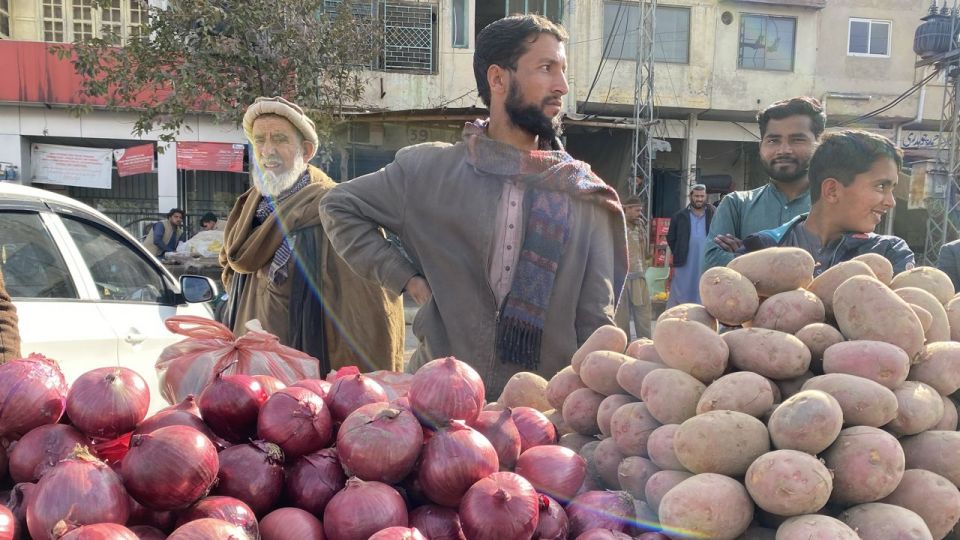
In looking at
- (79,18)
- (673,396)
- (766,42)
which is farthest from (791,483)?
(766,42)

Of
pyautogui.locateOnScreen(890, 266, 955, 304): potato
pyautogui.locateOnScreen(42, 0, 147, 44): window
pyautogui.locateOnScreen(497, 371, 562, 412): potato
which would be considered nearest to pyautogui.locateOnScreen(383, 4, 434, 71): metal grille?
pyautogui.locateOnScreen(42, 0, 147, 44): window

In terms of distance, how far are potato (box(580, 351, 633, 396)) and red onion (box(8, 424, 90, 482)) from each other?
114 centimetres

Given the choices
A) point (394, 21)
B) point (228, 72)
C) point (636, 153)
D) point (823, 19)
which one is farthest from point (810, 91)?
point (228, 72)

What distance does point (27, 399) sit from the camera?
1.31 metres

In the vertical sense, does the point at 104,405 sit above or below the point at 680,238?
above

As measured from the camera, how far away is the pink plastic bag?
77.1 inches

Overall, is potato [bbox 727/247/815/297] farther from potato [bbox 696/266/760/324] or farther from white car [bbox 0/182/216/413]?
white car [bbox 0/182/216/413]

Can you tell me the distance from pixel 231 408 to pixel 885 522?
4.16ft

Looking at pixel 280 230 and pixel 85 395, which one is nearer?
pixel 85 395

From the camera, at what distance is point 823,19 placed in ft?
55.0

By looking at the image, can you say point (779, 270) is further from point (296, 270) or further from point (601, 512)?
point (296, 270)

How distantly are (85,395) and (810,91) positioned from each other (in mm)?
18288

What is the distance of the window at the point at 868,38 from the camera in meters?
16.9

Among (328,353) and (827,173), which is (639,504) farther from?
(328,353)
